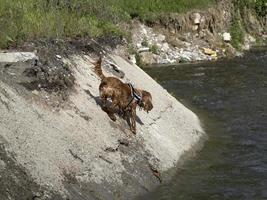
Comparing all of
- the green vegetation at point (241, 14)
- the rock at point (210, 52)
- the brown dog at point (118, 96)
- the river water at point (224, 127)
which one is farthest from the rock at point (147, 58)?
the brown dog at point (118, 96)

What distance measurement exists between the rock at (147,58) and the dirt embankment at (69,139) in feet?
55.6

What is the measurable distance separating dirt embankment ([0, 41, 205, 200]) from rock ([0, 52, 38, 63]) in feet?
0.28

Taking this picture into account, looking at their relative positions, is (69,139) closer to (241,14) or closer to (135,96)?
(135,96)

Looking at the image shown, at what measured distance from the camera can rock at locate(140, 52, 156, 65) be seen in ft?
108

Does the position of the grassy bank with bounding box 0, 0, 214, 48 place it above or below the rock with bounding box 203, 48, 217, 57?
above

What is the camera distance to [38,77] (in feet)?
42.4

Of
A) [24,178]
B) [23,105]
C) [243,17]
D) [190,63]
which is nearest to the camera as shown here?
[24,178]

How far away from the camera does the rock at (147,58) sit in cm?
3303

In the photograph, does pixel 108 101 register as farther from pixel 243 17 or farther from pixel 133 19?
pixel 243 17

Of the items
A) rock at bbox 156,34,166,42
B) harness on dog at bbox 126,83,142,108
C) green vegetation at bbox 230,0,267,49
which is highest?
harness on dog at bbox 126,83,142,108

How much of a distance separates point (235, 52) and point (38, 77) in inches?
1014

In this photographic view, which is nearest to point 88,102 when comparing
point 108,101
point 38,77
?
point 108,101

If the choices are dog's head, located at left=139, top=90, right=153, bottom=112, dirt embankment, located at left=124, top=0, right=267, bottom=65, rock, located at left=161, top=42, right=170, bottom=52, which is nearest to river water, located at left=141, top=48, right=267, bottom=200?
dog's head, located at left=139, top=90, right=153, bottom=112

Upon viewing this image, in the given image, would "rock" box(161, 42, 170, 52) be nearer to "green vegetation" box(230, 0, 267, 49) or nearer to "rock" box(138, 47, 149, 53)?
"rock" box(138, 47, 149, 53)
